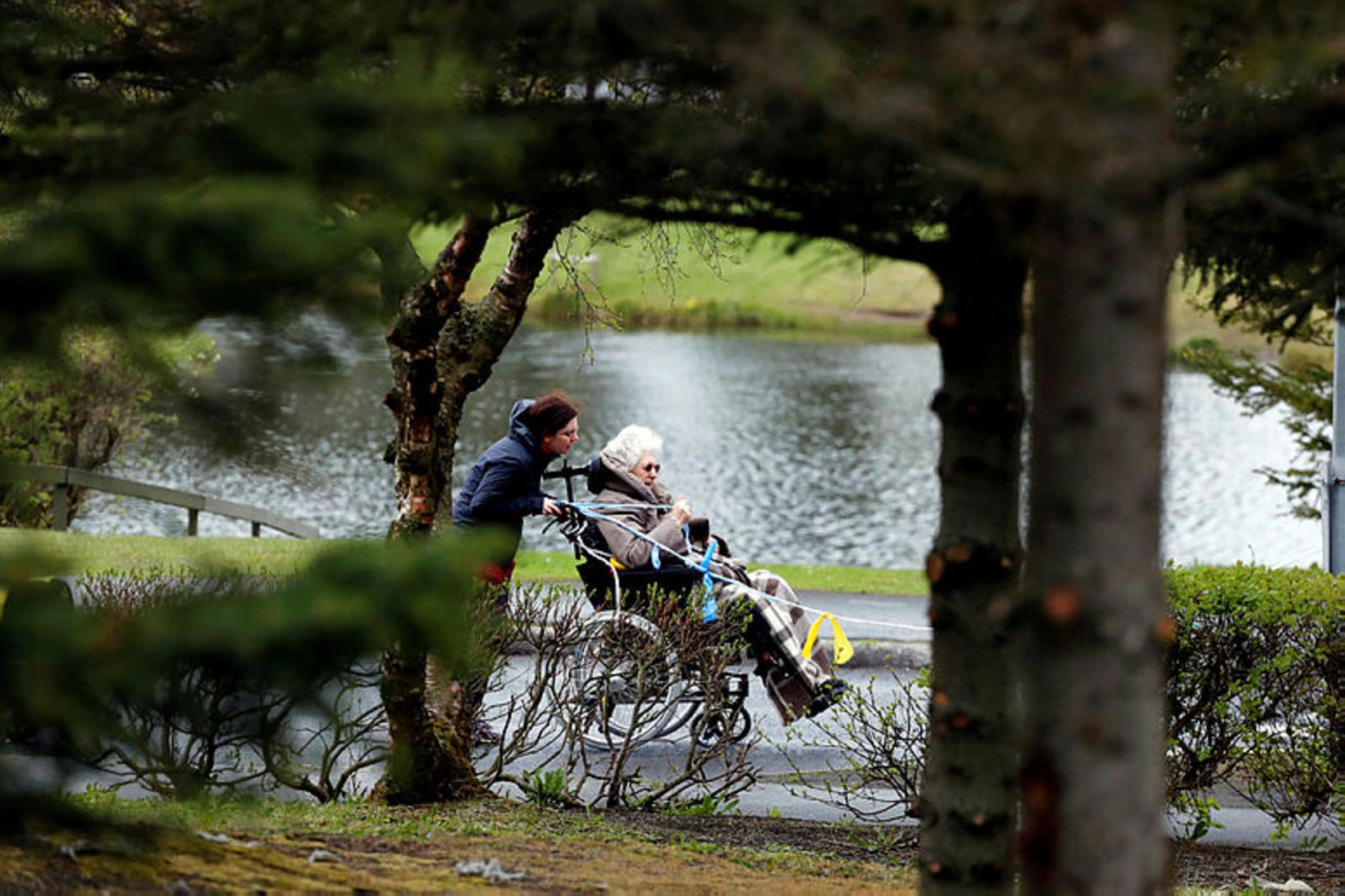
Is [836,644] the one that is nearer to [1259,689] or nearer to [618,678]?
[618,678]

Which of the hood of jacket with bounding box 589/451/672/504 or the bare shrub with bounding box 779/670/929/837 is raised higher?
the hood of jacket with bounding box 589/451/672/504

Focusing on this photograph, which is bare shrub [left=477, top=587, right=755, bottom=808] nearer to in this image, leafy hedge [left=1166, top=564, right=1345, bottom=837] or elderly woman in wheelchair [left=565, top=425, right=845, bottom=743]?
elderly woman in wheelchair [left=565, top=425, right=845, bottom=743]

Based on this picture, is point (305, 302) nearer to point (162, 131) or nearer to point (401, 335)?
point (162, 131)

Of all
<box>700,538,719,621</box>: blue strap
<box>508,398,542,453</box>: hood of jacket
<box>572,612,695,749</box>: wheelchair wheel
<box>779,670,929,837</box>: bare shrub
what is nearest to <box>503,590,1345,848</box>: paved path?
<box>779,670,929,837</box>: bare shrub

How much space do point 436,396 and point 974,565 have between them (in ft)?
12.0

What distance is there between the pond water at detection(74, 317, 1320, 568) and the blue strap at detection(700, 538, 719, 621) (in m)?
5.33

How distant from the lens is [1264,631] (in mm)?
7234

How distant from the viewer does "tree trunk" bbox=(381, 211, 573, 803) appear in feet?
21.8

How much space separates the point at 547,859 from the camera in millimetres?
5633

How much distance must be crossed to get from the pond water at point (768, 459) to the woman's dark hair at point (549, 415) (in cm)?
498

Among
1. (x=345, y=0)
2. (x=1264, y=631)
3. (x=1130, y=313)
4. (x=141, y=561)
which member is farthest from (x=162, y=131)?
(x=141, y=561)

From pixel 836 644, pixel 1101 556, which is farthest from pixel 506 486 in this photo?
pixel 1101 556

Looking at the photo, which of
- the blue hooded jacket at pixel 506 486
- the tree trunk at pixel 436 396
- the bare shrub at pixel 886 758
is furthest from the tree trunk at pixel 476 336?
the bare shrub at pixel 886 758

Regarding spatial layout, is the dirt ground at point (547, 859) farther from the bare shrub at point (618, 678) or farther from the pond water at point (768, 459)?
the pond water at point (768, 459)
